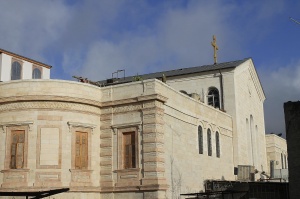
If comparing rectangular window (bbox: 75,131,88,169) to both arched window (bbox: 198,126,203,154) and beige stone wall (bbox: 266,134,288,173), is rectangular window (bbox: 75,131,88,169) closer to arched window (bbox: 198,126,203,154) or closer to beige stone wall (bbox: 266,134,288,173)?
arched window (bbox: 198,126,203,154)

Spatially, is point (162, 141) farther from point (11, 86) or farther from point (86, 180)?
point (11, 86)

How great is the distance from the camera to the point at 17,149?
24688 millimetres

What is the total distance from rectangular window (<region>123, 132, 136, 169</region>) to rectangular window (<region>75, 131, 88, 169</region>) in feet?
7.00

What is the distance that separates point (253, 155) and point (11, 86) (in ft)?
74.7

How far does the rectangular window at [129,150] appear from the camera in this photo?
25.1 m

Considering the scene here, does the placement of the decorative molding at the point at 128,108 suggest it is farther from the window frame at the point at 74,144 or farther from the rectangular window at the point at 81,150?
the rectangular window at the point at 81,150

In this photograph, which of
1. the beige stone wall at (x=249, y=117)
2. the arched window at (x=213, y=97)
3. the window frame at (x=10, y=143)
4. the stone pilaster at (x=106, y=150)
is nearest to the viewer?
the window frame at (x=10, y=143)

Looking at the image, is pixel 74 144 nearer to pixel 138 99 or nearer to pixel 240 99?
pixel 138 99

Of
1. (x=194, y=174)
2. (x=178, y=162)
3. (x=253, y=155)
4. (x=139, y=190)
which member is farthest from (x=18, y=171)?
(x=253, y=155)

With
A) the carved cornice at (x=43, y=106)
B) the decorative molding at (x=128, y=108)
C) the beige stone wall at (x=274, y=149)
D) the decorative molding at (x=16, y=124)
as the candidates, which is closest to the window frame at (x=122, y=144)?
the decorative molding at (x=128, y=108)

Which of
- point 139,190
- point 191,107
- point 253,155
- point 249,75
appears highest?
point 249,75

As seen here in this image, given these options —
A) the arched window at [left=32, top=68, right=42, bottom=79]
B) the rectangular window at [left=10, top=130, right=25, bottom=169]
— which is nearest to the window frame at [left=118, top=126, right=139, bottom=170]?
the rectangular window at [left=10, top=130, right=25, bottom=169]

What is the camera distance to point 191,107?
96.1 feet

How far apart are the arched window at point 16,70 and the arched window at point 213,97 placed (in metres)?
17.5
